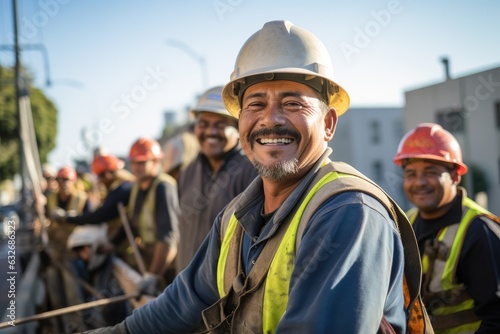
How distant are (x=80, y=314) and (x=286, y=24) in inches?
229

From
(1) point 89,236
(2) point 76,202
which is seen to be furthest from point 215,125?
(2) point 76,202

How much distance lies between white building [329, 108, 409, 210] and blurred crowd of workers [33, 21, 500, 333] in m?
37.3

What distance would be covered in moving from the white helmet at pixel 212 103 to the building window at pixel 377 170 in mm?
38613

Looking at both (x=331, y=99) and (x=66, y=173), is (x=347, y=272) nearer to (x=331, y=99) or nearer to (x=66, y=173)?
(x=331, y=99)

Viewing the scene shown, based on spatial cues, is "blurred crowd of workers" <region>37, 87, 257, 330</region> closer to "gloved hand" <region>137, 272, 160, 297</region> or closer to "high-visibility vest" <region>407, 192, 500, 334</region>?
"gloved hand" <region>137, 272, 160, 297</region>

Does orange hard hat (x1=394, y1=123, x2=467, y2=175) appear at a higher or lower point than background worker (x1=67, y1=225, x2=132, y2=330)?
higher

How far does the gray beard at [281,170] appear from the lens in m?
2.29

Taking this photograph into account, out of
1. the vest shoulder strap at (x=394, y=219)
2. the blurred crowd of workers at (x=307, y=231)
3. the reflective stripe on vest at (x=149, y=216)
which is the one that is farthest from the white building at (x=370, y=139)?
the vest shoulder strap at (x=394, y=219)

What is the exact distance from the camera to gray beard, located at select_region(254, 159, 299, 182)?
2.29 meters

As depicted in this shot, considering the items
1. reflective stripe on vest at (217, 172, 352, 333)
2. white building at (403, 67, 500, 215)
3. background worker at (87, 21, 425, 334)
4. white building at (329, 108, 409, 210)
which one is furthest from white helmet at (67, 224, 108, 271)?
white building at (329, 108, 409, 210)

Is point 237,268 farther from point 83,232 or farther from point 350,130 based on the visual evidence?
point 350,130

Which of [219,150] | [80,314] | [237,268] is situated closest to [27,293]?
[80,314]

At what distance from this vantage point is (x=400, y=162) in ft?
13.5

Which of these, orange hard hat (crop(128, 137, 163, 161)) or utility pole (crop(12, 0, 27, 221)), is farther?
utility pole (crop(12, 0, 27, 221))
